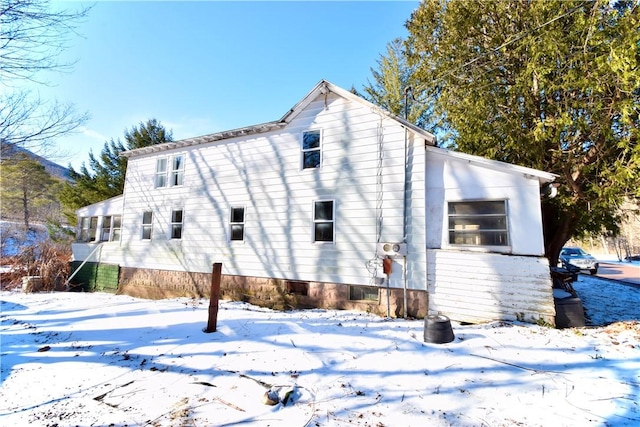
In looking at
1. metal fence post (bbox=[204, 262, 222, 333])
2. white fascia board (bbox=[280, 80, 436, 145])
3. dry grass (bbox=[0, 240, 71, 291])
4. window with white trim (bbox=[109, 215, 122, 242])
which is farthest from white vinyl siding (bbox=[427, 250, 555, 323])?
dry grass (bbox=[0, 240, 71, 291])

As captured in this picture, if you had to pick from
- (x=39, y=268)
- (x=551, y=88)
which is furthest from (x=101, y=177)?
(x=551, y=88)

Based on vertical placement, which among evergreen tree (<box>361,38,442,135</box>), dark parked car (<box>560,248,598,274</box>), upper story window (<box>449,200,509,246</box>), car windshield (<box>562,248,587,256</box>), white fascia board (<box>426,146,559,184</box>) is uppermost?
evergreen tree (<box>361,38,442,135</box>)

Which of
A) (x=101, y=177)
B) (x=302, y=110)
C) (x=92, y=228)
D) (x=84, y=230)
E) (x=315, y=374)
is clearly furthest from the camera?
(x=101, y=177)

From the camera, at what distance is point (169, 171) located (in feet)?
40.1

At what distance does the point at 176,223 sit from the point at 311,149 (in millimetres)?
6910

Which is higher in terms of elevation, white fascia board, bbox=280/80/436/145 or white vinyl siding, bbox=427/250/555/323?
white fascia board, bbox=280/80/436/145

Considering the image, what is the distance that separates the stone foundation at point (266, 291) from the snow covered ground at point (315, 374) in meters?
0.72

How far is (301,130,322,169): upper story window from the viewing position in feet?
30.5

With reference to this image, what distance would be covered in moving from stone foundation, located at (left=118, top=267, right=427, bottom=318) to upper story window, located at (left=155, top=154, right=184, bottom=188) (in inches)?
155

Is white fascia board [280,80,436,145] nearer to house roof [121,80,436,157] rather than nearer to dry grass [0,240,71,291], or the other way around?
house roof [121,80,436,157]

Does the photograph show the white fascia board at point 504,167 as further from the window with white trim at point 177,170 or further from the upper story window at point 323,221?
the window with white trim at point 177,170

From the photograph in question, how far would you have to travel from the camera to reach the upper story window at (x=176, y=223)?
38.5 ft

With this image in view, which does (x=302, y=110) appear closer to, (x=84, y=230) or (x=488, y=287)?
(x=488, y=287)

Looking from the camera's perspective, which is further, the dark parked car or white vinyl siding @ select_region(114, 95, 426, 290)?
the dark parked car
